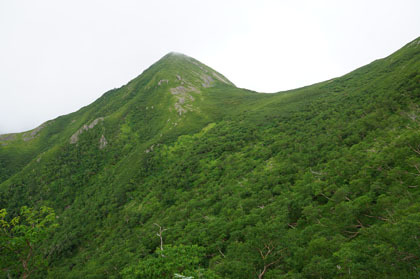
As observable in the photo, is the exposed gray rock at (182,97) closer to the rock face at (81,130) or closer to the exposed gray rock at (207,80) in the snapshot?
the exposed gray rock at (207,80)

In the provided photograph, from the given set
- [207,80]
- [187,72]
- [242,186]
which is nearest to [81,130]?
[187,72]

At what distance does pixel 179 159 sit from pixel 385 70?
3485 inches

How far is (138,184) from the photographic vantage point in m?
69.3

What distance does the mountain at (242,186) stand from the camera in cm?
2055

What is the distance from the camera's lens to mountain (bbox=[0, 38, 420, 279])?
20.5 m

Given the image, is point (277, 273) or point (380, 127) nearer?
point (277, 273)

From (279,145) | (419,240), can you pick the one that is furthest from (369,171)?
(279,145)

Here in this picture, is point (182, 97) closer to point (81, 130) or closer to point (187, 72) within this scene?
point (187, 72)

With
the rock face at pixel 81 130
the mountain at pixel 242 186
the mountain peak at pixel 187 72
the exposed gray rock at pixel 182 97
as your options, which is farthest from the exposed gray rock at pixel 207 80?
the rock face at pixel 81 130

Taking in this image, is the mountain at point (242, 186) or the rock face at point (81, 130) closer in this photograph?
the mountain at point (242, 186)

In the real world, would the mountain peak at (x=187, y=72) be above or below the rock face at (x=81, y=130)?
above

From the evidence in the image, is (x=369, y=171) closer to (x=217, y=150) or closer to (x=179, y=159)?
(x=217, y=150)

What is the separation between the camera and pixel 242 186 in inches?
1812

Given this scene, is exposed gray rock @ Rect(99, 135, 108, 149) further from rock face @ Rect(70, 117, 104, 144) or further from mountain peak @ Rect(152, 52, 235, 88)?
mountain peak @ Rect(152, 52, 235, 88)
